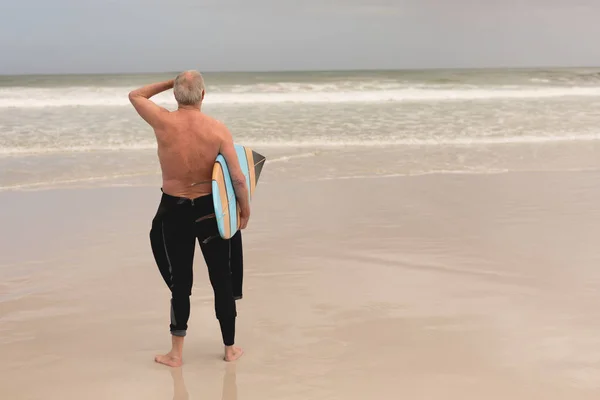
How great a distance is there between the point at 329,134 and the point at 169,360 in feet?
40.4

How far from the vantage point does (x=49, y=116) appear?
834 inches

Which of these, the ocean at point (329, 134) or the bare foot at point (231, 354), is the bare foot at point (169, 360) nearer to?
the bare foot at point (231, 354)

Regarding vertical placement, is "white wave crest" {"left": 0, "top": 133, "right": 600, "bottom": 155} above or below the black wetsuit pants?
below

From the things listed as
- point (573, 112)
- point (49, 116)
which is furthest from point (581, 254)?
point (49, 116)

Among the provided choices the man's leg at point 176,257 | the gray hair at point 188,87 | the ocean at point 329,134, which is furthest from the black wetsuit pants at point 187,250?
the ocean at point 329,134

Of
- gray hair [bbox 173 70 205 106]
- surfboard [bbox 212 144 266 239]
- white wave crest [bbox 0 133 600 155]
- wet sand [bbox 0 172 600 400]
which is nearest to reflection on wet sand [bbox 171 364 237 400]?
wet sand [bbox 0 172 600 400]

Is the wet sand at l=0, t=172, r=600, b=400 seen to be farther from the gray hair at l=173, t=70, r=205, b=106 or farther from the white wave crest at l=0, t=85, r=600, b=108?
the white wave crest at l=0, t=85, r=600, b=108

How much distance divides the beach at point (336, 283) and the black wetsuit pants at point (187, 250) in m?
0.36

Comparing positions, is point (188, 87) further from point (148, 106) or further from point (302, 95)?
point (302, 95)

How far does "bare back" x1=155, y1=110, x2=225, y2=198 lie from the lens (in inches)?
123

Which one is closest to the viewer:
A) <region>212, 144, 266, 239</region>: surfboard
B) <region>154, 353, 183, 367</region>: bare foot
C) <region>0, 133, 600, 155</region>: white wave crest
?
<region>212, 144, 266, 239</region>: surfboard

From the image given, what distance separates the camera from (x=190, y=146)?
3.14 m

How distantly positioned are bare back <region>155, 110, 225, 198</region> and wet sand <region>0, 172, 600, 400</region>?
1065mm

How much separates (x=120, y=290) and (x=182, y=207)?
180 cm
